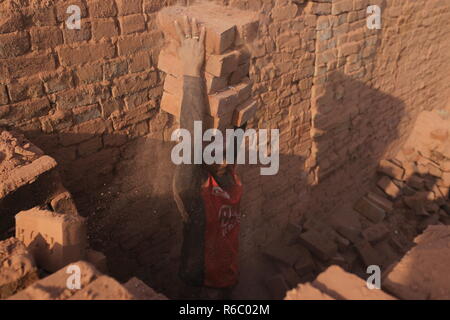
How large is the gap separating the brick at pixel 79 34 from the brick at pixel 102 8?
102mm

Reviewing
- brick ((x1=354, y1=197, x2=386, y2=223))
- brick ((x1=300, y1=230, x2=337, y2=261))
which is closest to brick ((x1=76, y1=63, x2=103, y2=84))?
brick ((x1=300, y1=230, x2=337, y2=261))

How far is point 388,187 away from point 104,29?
17.7 ft

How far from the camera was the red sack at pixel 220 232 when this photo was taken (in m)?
3.47

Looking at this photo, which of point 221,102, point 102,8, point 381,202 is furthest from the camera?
point 381,202

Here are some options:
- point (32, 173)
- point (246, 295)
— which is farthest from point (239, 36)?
point (246, 295)

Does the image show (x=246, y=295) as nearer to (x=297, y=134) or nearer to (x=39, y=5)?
(x=297, y=134)

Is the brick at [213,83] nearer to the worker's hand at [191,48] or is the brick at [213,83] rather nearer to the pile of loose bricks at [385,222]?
the worker's hand at [191,48]

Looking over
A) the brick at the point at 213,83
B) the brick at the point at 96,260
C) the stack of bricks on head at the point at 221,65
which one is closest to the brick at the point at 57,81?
the stack of bricks on head at the point at 221,65

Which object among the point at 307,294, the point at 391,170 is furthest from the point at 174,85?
the point at 391,170

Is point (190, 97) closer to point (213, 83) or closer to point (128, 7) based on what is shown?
point (213, 83)

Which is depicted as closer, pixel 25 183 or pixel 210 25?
pixel 25 183

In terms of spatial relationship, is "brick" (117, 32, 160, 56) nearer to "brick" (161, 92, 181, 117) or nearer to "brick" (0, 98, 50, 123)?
→ "brick" (161, 92, 181, 117)

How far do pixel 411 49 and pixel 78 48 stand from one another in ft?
18.4

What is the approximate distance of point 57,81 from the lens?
344cm
